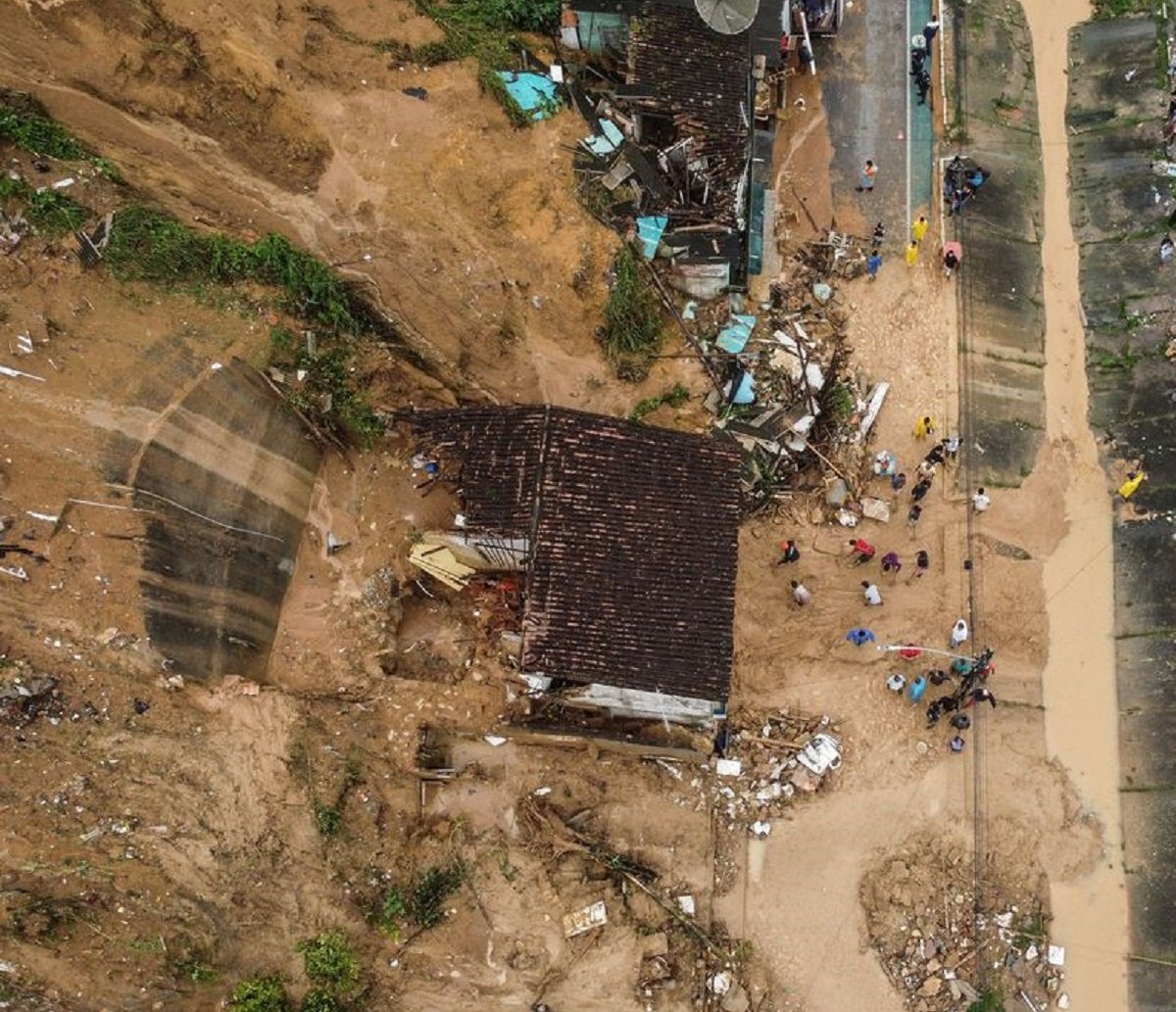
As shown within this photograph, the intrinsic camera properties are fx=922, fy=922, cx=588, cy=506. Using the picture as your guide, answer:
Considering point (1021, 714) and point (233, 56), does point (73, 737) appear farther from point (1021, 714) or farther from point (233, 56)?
point (1021, 714)

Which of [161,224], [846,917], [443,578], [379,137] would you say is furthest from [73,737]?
[846,917]

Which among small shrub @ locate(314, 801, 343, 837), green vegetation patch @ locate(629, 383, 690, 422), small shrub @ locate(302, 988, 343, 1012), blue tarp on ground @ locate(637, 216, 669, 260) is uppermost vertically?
blue tarp on ground @ locate(637, 216, 669, 260)

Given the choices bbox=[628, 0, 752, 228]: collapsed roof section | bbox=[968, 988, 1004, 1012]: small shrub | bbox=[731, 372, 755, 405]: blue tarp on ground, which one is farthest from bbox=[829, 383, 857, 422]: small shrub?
bbox=[968, 988, 1004, 1012]: small shrub

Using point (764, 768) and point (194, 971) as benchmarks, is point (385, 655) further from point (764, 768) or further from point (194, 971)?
point (764, 768)

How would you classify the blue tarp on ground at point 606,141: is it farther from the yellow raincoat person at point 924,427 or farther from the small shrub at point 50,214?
the small shrub at point 50,214

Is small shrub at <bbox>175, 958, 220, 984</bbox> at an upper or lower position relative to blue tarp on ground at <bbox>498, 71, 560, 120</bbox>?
lower

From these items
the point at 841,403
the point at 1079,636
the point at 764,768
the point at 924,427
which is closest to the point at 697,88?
the point at 841,403

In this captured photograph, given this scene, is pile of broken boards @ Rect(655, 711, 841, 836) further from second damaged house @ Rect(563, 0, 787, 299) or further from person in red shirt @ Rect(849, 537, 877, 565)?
second damaged house @ Rect(563, 0, 787, 299)
